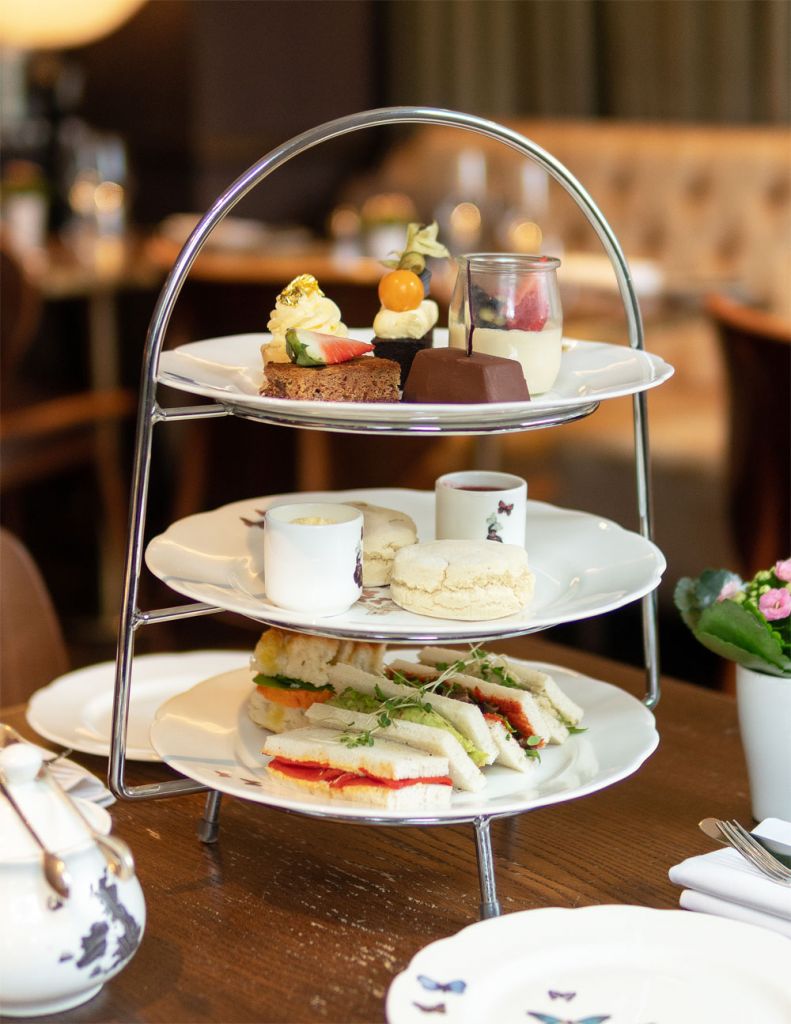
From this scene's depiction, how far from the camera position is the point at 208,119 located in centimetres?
430

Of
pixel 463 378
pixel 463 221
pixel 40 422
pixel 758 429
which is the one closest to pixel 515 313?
pixel 463 378

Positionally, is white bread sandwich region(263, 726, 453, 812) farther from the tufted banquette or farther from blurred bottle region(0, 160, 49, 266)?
blurred bottle region(0, 160, 49, 266)

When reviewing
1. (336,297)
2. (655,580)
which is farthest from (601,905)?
(336,297)

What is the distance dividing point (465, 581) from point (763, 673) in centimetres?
27

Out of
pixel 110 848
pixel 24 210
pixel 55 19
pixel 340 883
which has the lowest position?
pixel 340 883

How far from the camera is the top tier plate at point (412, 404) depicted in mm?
782

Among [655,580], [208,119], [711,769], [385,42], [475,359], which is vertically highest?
[385,42]

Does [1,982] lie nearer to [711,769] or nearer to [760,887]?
[760,887]

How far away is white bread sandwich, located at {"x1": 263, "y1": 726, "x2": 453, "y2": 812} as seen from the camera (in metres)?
0.83

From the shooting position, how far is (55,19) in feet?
13.6

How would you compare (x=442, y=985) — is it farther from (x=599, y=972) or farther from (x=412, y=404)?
(x=412, y=404)

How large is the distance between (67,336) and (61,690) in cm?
324

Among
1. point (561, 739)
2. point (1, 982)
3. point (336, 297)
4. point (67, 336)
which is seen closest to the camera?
point (1, 982)

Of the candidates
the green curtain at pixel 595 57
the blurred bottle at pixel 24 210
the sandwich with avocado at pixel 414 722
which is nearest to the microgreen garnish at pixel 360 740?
the sandwich with avocado at pixel 414 722
